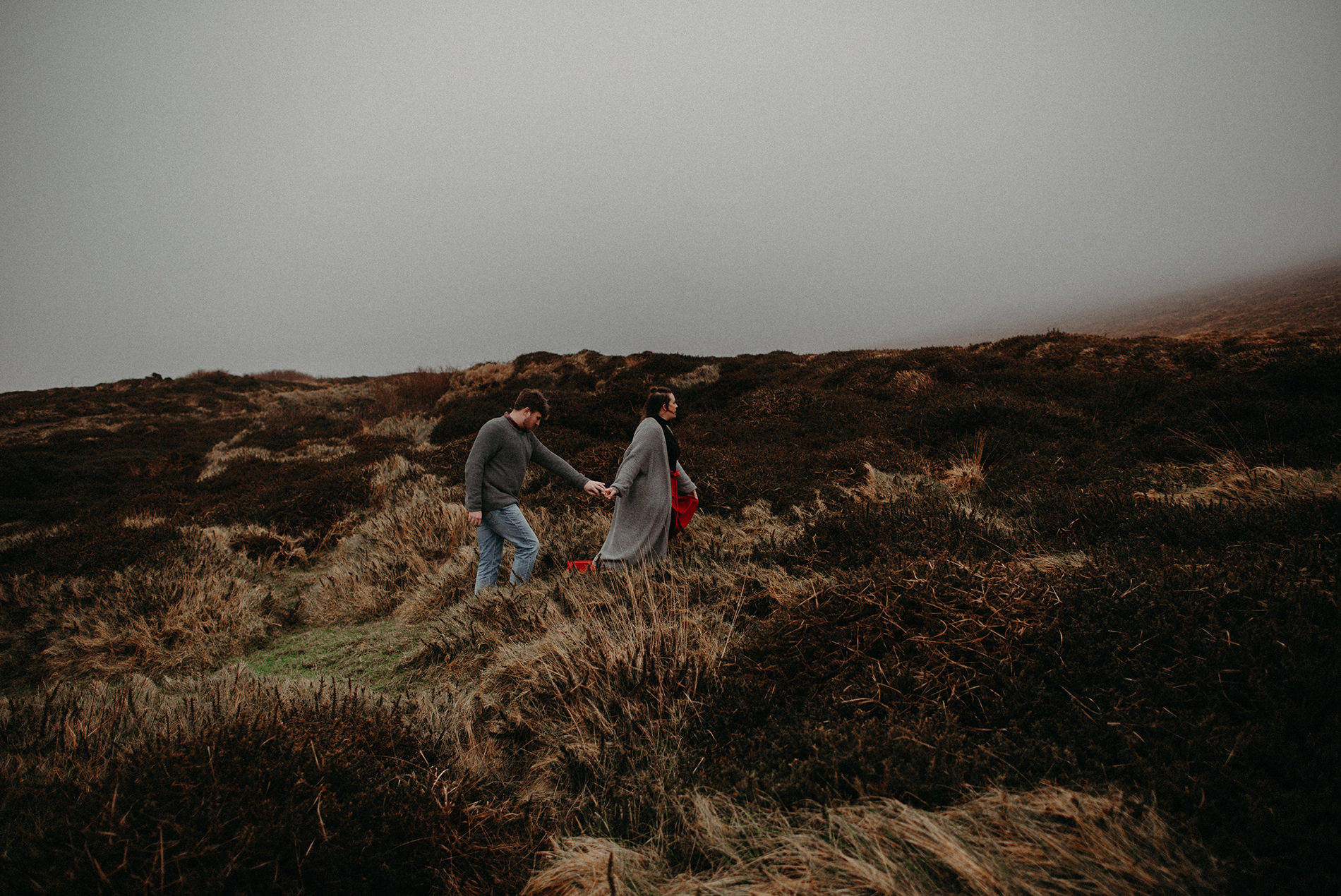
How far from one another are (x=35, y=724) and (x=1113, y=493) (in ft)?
24.5

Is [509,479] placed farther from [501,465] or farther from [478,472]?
[478,472]

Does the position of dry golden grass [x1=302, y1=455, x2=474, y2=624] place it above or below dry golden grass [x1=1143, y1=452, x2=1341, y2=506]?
below

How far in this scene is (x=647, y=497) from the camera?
A: 14.4 ft

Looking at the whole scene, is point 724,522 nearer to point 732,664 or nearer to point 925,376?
point 732,664

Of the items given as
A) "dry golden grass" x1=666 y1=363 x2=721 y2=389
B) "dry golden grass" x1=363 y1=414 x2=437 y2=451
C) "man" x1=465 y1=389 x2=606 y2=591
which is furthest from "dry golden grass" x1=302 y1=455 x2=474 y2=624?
"dry golden grass" x1=666 y1=363 x2=721 y2=389

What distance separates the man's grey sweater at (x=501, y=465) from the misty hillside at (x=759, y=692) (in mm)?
885

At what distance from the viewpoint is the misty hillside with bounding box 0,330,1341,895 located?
1655 mm

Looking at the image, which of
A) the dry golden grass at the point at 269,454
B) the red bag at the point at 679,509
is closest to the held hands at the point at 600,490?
the red bag at the point at 679,509

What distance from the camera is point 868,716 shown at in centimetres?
236

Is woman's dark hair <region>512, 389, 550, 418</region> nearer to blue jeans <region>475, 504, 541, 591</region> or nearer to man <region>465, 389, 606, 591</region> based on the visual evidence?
man <region>465, 389, 606, 591</region>

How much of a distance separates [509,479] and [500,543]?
2.24 feet

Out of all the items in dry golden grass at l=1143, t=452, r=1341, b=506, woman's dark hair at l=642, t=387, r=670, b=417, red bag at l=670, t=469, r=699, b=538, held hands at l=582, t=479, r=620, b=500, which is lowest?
dry golden grass at l=1143, t=452, r=1341, b=506

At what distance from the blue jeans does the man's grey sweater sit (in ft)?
0.37

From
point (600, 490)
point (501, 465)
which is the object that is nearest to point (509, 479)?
point (501, 465)
